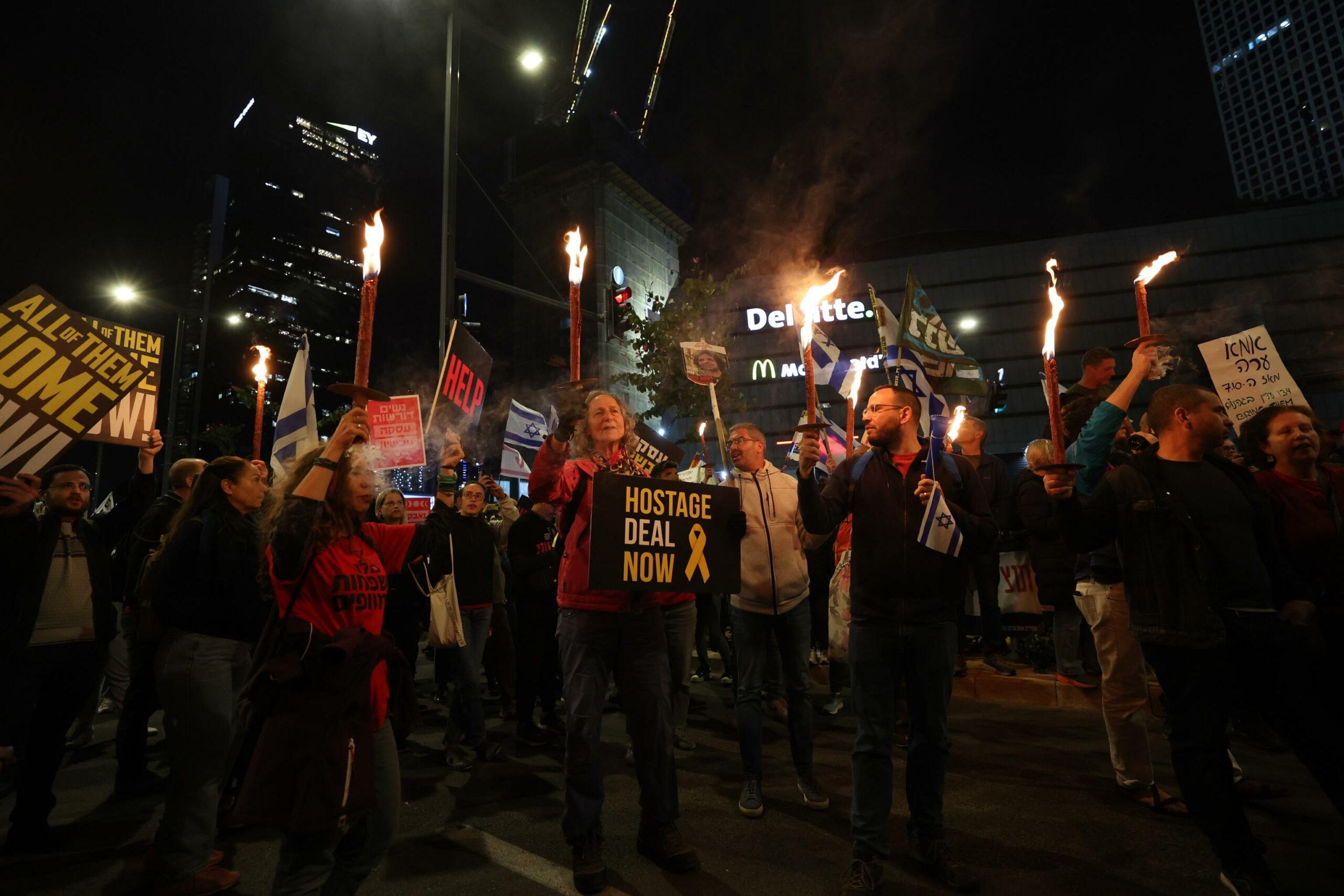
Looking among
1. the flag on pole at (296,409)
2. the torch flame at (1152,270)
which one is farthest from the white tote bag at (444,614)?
the torch flame at (1152,270)

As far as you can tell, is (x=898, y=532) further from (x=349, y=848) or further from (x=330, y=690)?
(x=349, y=848)

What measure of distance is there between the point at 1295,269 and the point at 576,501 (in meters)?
49.1

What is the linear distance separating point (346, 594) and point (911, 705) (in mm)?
2668

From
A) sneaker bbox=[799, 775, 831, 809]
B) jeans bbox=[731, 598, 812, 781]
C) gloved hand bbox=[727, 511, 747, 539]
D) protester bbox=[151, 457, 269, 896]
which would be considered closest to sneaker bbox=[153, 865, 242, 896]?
protester bbox=[151, 457, 269, 896]

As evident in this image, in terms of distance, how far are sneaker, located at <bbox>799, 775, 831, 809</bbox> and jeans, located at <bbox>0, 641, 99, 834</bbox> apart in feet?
14.7

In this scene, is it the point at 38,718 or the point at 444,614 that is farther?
the point at 444,614

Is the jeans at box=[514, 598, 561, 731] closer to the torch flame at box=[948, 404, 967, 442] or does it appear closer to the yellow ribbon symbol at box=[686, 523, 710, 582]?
the yellow ribbon symbol at box=[686, 523, 710, 582]

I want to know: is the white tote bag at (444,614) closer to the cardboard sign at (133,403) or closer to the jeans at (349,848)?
the jeans at (349,848)

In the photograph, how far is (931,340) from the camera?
719 cm

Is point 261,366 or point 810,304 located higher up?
point 261,366

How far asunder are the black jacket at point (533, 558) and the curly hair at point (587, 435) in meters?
2.55

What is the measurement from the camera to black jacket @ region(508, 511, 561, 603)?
6.51 m

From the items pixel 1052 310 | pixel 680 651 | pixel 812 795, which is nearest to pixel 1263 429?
pixel 1052 310

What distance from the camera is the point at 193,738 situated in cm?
334
